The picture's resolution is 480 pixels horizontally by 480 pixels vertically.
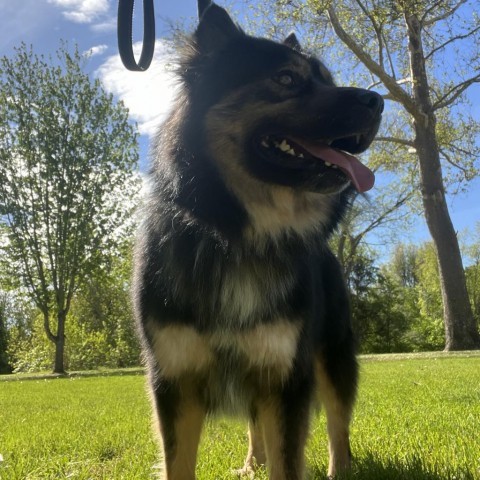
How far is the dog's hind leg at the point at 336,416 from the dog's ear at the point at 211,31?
2.47 m

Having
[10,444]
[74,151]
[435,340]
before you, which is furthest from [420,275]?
[10,444]

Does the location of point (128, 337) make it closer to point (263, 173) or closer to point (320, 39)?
point (320, 39)

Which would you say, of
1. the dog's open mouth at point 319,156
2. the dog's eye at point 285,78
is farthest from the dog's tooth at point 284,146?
the dog's eye at point 285,78

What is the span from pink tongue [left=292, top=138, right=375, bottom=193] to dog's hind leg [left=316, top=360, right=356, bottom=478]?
160 cm

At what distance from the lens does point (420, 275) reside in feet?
174

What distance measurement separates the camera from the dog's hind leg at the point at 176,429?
9.70 feet

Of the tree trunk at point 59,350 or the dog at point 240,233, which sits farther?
the tree trunk at point 59,350

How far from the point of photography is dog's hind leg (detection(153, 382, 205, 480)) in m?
2.96

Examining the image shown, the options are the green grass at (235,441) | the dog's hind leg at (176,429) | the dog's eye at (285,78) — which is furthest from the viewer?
the green grass at (235,441)

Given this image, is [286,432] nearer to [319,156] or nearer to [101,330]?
[319,156]

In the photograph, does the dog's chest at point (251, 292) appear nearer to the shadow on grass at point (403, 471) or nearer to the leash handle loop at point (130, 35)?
the shadow on grass at point (403, 471)

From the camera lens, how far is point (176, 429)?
9.70ft

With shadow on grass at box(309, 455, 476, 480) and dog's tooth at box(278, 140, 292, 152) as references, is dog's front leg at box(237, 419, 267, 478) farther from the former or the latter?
dog's tooth at box(278, 140, 292, 152)

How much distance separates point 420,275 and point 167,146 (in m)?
53.7
